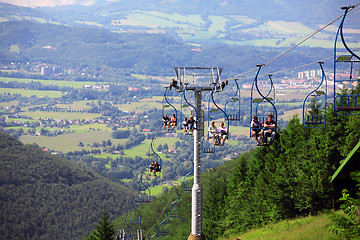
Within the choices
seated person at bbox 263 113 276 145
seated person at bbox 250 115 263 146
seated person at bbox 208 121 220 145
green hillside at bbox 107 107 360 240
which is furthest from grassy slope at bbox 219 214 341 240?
seated person at bbox 263 113 276 145

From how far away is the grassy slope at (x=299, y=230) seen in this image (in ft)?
117

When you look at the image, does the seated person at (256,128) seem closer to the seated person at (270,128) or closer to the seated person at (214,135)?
the seated person at (270,128)

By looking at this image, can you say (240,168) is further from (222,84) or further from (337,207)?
(222,84)

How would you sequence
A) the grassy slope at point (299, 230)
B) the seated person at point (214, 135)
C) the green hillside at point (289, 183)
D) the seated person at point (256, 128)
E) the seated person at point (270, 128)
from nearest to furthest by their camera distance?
the seated person at point (270, 128) → the seated person at point (256, 128) → the seated person at point (214, 135) → the grassy slope at point (299, 230) → the green hillside at point (289, 183)

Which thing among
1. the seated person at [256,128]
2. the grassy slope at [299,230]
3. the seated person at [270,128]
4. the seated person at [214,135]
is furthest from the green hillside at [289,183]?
the seated person at [270,128]

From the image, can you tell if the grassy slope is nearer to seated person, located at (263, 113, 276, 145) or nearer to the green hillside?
the green hillside

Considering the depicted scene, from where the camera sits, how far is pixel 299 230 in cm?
3909

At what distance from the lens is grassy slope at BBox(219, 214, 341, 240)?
117 feet

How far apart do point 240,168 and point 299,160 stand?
713 inches

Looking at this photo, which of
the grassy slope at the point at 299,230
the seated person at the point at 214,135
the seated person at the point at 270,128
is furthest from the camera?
the grassy slope at the point at 299,230

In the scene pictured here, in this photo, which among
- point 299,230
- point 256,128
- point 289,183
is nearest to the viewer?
point 256,128

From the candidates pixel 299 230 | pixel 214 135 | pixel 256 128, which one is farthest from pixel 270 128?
pixel 299 230

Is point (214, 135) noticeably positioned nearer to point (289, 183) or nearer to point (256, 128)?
point (256, 128)

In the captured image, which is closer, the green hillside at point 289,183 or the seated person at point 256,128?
the seated person at point 256,128
